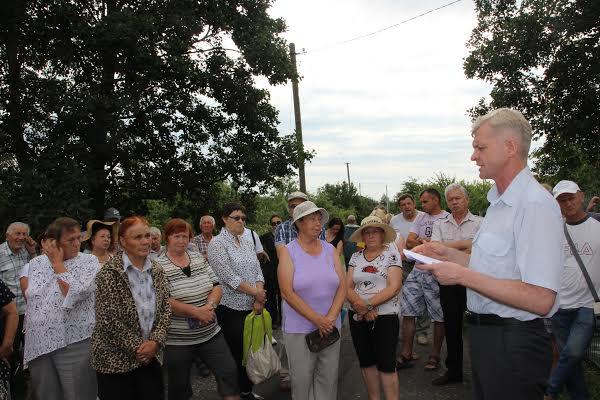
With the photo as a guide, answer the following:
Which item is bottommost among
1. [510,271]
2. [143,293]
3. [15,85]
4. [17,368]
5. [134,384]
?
[17,368]

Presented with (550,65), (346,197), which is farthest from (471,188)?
(346,197)

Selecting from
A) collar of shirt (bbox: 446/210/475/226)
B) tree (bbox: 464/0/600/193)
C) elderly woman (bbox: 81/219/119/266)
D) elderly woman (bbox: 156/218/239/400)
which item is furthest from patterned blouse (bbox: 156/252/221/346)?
tree (bbox: 464/0/600/193)

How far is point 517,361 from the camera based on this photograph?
2.32m

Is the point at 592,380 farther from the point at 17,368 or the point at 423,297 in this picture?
the point at 17,368

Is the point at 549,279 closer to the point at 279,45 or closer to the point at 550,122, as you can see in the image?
the point at 279,45

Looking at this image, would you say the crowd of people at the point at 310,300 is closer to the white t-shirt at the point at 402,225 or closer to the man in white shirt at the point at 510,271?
the man in white shirt at the point at 510,271

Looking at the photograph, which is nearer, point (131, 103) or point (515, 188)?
point (515, 188)

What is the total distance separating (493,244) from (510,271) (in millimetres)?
147

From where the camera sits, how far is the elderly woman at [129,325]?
3.62 m

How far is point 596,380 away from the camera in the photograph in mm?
5145

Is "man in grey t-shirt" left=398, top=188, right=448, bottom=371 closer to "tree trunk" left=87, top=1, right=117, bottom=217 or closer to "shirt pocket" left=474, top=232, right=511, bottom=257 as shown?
"shirt pocket" left=474, top=232, right=511, bottom=257

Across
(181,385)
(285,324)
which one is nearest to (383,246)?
(285,324)

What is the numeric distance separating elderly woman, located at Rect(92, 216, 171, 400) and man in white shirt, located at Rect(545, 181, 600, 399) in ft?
10.9

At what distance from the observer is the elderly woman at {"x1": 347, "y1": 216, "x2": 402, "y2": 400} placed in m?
4.52
